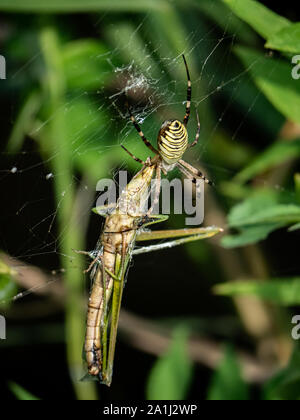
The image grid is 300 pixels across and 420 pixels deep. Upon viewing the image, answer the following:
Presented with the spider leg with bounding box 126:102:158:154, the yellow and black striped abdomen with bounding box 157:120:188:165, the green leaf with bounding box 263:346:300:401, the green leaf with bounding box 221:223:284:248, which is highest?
the spider leg with bounding box 126:102:158:154

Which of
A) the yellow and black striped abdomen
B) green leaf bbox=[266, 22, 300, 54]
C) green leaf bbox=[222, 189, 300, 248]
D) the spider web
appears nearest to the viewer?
green leaf bbox=[266, 22, 300, 54]

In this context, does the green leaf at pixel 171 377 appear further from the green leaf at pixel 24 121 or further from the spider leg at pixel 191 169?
the green leaf at pixel 24 121

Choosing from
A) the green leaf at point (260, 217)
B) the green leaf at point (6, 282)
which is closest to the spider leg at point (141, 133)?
the green leaf at point (260, 217)

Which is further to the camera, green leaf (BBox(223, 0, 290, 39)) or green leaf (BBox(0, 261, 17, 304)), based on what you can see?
green leaf (BBox(0, 261, 17, 304))

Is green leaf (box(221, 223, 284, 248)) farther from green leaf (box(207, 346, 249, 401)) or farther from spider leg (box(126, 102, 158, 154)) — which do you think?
green leaf (box(207, 346, 249, 401))

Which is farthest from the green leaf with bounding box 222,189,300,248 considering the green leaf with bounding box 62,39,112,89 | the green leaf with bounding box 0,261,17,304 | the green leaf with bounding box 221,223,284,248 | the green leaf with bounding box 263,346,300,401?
the green leaf with bounding box 62,39,112,89

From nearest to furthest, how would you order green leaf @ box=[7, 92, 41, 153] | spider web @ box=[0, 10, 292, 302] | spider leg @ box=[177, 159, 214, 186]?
spider web @ box=[0, 10, 292, 302] → spider leg @ box=[177, 159, 214, 186] → green leaf @ box=[7, 92, 41, 153]
